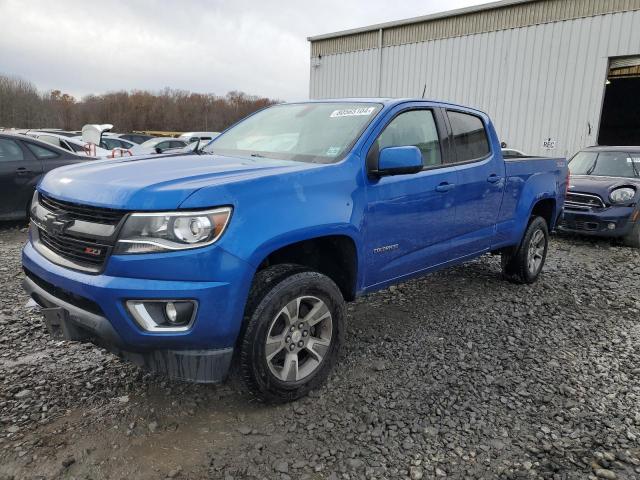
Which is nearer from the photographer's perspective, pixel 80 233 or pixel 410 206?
pixel 80 233

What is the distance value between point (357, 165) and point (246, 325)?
1.20 m

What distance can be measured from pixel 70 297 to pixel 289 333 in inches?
45.0

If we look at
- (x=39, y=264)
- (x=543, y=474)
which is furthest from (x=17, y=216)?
(x=543, y=474)

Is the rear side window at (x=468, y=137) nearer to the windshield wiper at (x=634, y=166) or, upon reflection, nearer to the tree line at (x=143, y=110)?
the windshield wiper at (x=634, y=166)

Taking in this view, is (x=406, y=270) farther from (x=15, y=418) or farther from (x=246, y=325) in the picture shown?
(x=15, y=418)

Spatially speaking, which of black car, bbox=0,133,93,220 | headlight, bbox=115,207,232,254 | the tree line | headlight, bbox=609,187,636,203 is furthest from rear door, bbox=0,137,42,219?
the tree line

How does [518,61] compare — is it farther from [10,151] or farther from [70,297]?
[70,297]

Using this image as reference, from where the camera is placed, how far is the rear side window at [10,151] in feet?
23.1

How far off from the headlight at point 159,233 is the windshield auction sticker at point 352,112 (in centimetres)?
159

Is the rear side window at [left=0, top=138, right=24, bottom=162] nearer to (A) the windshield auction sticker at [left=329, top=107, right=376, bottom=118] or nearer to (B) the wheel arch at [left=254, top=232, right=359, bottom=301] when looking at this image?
(A) the windshield auction sticker at [left=329, top=107, right=376, bottom=118]

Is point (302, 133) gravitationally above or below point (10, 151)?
above

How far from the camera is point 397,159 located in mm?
3023

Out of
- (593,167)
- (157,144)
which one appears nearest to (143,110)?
(157,144)

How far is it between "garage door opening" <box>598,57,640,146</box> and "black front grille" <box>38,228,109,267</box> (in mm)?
22603
